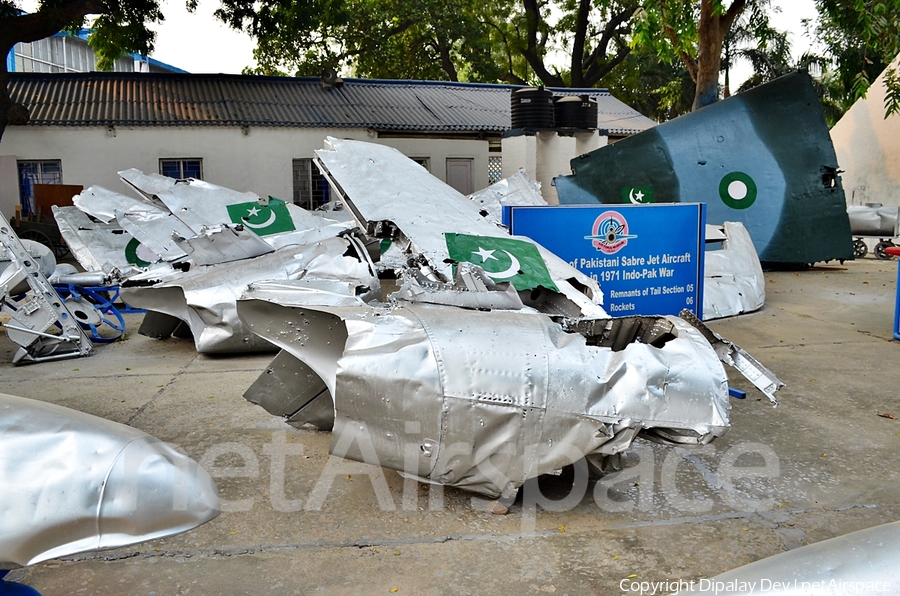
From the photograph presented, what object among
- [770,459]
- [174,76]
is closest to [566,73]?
[174,76]

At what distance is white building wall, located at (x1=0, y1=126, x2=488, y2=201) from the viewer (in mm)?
15875

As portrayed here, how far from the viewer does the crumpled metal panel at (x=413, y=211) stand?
505cm

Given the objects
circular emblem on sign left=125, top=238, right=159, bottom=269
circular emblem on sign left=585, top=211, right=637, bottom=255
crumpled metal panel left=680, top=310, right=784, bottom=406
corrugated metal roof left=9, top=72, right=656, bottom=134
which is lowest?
crumpled metal panel left=680, top=310, right=784, bottom=406

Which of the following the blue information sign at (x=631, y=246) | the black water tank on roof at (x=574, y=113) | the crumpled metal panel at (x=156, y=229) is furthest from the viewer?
the black water tank on roof at (x=574, y=113)

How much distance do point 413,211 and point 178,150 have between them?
12478 mm

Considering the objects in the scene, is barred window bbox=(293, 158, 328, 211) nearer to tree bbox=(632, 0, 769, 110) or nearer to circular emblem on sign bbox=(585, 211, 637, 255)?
tree bbox=(632, 0, 769, 110)

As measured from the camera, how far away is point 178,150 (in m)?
16.5

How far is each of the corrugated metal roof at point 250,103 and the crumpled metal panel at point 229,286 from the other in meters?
10.1

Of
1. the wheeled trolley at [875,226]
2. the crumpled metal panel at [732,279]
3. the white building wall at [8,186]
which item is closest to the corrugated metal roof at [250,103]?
the white building wall at [8,186]

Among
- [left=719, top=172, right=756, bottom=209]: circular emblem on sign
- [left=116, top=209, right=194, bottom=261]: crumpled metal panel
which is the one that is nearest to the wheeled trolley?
[left=719, top=172, right=756, bottom=209]: circular emblem on sign

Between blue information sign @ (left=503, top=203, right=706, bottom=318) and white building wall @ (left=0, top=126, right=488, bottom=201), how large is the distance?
1129cm

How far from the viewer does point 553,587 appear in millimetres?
3131

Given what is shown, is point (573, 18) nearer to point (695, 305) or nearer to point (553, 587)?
point (695, 305)

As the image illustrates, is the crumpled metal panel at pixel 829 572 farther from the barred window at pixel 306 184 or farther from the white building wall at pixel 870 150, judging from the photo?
the white building wall at pixel 870 150
